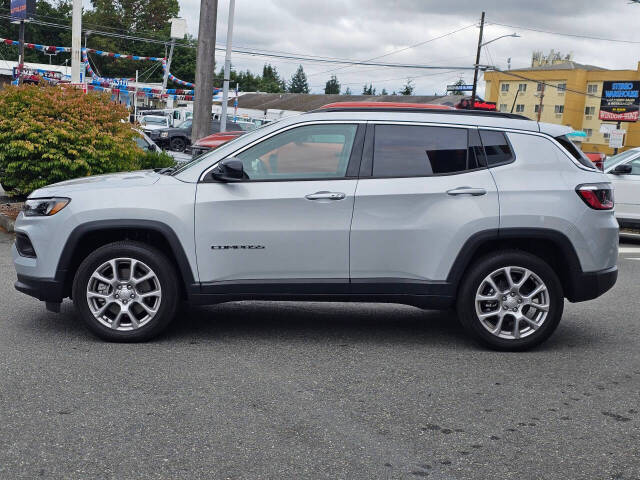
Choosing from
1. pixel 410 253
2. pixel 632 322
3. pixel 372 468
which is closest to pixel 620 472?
pixel 372 468

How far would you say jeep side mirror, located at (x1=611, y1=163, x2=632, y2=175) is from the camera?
44.3 feet

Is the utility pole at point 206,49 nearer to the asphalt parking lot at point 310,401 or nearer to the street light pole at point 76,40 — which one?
the street light pole at point 76,40

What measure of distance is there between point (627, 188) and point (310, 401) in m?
10.6

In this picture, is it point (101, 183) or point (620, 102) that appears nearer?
point (101, 183)

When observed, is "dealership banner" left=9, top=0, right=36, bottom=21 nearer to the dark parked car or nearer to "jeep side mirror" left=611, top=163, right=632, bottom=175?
"jeep side mirror" left=611, top=163, right=632, bottom=175

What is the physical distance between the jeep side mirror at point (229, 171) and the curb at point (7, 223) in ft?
20.8

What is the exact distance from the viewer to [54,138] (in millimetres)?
11016

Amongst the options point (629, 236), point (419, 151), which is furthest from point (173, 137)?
point (419, 151)

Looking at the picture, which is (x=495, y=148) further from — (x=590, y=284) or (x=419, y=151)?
(x=590, y=284)

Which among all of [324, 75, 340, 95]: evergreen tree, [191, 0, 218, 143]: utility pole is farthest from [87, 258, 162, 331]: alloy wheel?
[324, 75, 340, 95]: evergreen tree

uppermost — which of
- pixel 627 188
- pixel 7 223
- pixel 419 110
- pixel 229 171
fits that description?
pixel 419 110

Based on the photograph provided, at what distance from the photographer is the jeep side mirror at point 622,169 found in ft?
44.3

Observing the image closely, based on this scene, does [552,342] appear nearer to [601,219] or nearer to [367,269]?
[601,219]

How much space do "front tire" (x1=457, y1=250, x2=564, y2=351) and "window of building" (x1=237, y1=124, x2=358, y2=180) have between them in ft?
4.35
